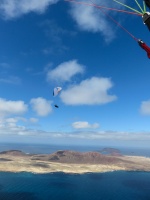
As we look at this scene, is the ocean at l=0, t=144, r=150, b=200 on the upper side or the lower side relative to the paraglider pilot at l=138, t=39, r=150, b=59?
lower

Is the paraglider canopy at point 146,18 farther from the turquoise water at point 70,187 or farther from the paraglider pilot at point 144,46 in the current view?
the turquoise water at point 70,187

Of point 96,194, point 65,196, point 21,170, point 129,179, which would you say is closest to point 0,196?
point 65,196

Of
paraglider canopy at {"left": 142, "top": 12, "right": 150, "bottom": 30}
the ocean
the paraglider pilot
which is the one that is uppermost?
paraglider canopy at {"left": 142, "top": 12, "right": 150, "bottom": 30}

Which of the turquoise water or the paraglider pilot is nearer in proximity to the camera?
the paraglider pilot

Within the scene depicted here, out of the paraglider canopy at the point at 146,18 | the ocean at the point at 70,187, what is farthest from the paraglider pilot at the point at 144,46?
the ocean at the point at 70,187

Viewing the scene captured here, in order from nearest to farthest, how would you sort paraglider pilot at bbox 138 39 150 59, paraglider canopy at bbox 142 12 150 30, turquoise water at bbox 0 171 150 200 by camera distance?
paraglider canopy at bbox 142 12 150 30 → paraglider pilot at bbox 138 39 150 59 → turquoise water at bbox 0 171 150 200

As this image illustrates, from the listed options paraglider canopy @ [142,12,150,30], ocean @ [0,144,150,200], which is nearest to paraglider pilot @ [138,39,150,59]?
paraglider canopy @ [142,12,150,30]

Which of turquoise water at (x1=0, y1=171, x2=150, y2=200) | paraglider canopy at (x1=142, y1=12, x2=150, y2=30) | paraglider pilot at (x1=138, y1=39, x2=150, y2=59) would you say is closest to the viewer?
paraglider canopy at (x1=142, y1=12, x2=150, y2=30)

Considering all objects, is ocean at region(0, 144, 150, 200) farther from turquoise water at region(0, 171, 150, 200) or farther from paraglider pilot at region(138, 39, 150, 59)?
paraglider pilot at region(138, 39, 150, 59)

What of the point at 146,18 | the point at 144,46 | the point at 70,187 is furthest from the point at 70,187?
the point at 146,18

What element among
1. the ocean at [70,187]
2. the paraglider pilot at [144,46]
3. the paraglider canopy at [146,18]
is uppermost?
the paraglider canopy at [146,18]
